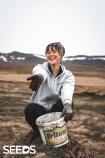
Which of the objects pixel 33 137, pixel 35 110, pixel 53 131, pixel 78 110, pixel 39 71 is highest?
pixel 39 71

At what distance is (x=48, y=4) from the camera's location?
12.9 ft

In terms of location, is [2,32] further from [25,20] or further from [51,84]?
[51,84]

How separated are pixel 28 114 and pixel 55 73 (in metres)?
0.36

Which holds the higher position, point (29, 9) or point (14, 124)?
point (29, 9)

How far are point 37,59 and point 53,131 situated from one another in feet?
5.78

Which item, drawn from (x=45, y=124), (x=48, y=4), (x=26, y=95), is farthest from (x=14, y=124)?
(x=48, y=4)

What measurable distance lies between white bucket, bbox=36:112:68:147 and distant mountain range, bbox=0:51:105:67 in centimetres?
161

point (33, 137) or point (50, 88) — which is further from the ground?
point (50, 88)

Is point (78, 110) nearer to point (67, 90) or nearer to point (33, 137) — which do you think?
point (33, 137)

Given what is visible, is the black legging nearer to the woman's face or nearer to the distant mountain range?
the woman's face

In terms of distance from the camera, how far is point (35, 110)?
2463 mm

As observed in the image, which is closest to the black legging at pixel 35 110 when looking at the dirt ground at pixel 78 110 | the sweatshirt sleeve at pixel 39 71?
the sweatshirt sleeve at pixel 39 71

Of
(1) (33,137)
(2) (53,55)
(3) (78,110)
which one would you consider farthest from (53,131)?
(3) (78,110)

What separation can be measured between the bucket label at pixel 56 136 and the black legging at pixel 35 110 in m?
0.20
